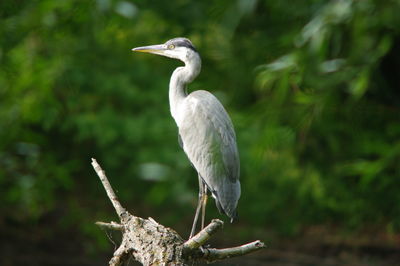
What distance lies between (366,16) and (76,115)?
12.3 ft

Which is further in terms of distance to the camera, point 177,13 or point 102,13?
point 177,13

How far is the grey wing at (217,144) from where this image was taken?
2920 millimetres

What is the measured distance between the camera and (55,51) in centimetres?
708

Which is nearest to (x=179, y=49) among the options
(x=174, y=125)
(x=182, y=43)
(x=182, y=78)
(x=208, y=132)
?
(x=182, y=43)

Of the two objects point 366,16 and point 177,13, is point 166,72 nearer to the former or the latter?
point 177,13

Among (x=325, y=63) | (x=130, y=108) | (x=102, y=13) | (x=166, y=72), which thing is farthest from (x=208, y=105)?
(x=166, y=72)

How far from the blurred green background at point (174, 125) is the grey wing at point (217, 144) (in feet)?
6.57

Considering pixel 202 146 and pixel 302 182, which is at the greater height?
pixel 302 182

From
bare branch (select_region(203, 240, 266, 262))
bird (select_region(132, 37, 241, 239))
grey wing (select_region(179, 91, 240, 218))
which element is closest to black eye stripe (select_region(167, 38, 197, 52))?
bird (select_region(132, 37, 241, 239))

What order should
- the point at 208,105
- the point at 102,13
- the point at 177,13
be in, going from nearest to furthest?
the point at 208,105
the point at 102,13
the point at 177,13

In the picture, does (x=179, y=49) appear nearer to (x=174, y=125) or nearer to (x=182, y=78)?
(x=182, y=78)

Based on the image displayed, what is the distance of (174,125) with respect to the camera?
7195mm

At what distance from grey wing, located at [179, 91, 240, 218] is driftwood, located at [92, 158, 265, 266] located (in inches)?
25.0

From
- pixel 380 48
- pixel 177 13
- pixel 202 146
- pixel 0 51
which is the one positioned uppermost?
pixel 177 13
